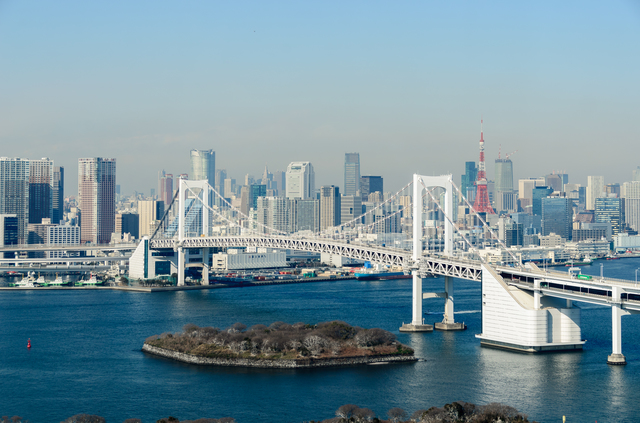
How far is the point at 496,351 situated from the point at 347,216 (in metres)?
66.2

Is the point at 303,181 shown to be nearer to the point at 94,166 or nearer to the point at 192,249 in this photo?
the point at 94,166

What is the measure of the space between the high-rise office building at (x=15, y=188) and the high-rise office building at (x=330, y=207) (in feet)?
87.3

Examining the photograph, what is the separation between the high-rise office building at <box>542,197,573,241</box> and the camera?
84.4 m

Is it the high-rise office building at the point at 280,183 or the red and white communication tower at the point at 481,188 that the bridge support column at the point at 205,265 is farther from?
the high-rise office building at the point at 280,183

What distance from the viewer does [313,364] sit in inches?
712

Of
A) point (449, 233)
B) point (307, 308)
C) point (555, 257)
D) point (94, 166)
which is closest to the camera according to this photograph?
point (449, 233)

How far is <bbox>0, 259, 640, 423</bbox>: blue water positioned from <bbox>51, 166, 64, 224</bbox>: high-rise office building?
55565 mm

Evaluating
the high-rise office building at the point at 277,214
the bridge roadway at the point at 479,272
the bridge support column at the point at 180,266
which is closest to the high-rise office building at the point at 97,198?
the high-rise office building at the point at 277,214

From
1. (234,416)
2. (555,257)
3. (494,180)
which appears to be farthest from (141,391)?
(494,180)

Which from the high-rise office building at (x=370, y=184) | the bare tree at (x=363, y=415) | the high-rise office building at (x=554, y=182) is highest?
the high-rise office building at (x=554, y=182)

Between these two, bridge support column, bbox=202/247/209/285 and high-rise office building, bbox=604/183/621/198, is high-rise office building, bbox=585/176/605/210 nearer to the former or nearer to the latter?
high-rise office building, bbox=604/183/621/198

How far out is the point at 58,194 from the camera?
82.8m

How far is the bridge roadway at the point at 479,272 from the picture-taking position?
17922 mm

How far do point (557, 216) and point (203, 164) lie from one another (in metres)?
57.1
